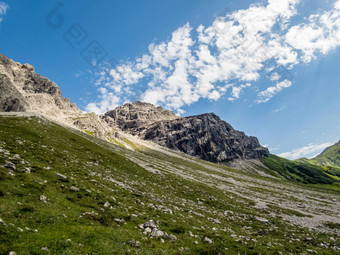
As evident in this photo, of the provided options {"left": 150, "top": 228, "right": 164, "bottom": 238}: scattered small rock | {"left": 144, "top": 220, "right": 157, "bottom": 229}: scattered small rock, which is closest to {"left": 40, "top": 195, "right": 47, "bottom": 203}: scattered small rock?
{"left": 144, "top": 220, "right": 157, "bottom": 229}: scattered small rock

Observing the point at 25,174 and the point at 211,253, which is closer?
the point at 211,253

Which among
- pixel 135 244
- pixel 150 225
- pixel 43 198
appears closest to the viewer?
pixel 135 244

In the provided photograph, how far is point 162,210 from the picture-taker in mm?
18641

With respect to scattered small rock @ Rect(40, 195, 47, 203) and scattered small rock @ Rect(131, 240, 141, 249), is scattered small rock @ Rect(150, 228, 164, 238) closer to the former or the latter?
scattered small rock @ Rect(131, 240, 141, 249)

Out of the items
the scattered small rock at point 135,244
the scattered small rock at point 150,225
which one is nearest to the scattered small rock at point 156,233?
the scattered small rock at point 150,225

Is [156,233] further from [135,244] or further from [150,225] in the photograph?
[135,244]

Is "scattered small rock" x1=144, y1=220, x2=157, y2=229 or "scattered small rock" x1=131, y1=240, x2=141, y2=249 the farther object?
"scattered small rock" x1=144, y1=220, x2=157, y2=229

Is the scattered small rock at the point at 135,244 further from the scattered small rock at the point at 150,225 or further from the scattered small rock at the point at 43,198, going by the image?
the scattered small rock at the point at 43,198

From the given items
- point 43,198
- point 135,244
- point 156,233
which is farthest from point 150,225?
point 43,198

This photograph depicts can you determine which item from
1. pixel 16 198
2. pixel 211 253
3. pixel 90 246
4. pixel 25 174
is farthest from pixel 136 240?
pixel 25 174

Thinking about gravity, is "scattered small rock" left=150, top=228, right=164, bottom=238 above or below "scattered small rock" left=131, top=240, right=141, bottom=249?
below

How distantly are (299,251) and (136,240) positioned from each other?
47.8ft

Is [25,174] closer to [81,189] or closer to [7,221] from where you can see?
[81,189]

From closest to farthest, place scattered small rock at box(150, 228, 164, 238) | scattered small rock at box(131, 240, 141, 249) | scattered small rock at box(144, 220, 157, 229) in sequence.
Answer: scattered small rock at box(131, 240, 141, 249), scattered small rock at box(150, 228, 164, 238), scattered small rock at box(144, 220, 157, 229)
